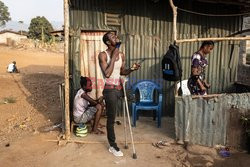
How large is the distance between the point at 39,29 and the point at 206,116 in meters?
47.3

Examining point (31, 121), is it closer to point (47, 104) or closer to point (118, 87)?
point (47, 104)

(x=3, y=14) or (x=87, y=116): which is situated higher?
(x=3, y=14)

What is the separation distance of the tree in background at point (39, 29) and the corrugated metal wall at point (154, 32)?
41.7m

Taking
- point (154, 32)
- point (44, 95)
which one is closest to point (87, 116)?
point (154, 32)

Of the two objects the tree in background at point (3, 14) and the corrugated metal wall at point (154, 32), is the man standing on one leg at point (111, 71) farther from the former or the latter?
the tree in background at point (3, 14)

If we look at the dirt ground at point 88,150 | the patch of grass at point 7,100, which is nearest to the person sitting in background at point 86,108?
the dirt ground at point 88,150

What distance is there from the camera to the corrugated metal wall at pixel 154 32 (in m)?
7.26

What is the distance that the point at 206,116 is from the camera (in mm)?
5574

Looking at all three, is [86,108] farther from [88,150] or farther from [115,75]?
[115,75]

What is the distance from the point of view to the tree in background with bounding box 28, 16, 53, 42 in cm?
4761

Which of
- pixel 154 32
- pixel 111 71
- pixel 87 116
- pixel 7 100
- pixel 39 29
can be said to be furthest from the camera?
pixel 39 29

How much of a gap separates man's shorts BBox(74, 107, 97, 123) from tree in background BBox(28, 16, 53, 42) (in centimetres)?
4288

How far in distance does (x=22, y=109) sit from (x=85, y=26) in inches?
145

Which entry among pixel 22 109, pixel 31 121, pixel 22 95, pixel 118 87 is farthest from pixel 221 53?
pixel 22 95
